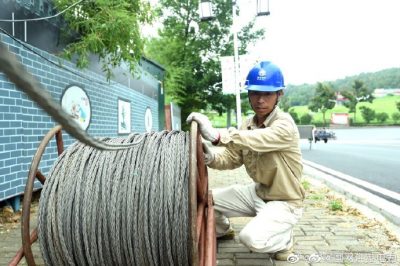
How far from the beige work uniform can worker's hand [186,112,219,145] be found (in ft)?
0.32

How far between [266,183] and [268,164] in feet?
0.64

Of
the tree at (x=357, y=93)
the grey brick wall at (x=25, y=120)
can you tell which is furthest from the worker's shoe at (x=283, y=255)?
the tree at (x=357, y=93)

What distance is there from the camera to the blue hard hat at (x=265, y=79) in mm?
3609

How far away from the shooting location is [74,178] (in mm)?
2740

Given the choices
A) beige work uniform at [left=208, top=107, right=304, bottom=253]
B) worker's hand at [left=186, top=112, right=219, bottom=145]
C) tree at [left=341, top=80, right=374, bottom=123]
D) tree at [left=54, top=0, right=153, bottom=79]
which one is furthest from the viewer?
tree at [left=341, top=80, right=374, bottom=123]

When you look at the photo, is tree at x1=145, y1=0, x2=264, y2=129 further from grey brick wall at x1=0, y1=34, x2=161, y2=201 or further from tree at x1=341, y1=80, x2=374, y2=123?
tree at x1=341, y1=80, x2=374, y2=123

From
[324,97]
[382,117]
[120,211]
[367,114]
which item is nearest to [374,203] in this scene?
[120,211]

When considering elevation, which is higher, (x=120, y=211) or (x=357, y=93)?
(x=357, y=93)

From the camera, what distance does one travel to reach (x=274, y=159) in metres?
3.54

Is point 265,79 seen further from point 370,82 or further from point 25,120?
point 370,82

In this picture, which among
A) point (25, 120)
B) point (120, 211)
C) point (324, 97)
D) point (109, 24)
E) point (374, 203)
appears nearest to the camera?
point (120, 211)

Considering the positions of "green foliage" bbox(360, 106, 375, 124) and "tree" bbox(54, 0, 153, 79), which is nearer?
"tree" bbox(54, 0, 153, 79)

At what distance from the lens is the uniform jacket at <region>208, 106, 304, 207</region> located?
3320mm

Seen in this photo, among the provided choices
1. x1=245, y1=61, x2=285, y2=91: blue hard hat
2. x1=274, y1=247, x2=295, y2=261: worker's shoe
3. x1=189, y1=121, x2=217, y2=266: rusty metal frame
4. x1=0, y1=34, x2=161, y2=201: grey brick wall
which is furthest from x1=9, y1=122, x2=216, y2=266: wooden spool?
x1=0, y1=34, x2=161, y2=201: grey brick wall
